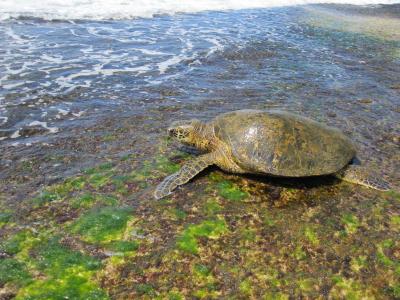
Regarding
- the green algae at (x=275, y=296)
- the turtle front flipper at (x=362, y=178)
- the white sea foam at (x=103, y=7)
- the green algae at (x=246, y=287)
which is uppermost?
the white sea foam at (x=103, y=7)

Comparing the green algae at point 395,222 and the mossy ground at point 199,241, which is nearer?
the mossy ground at point 199,241

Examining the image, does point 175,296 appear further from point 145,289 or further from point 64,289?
point 64,289

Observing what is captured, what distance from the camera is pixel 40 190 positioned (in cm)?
453

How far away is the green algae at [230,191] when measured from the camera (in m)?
4.59

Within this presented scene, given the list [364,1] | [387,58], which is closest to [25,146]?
[387,58]

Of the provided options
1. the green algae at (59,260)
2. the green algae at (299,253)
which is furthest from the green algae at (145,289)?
the green algae at (299,253)

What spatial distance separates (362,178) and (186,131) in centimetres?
243

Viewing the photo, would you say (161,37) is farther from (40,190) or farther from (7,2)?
(40,190)

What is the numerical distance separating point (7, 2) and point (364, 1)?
23014 mm

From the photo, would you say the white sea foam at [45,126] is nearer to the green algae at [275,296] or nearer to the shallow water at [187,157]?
the shallow water at [187,157]

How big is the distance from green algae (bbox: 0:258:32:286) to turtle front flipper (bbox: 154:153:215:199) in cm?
161

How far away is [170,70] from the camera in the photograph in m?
9.25

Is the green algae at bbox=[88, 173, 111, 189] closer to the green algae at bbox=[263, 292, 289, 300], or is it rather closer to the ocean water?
the ocean water

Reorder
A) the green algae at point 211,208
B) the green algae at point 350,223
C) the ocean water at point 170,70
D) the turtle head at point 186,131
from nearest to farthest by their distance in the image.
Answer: the green algae at point 350,223
the green algae at point 211,208
the turtle head at point 186,131
the ocean water at point 170,70
